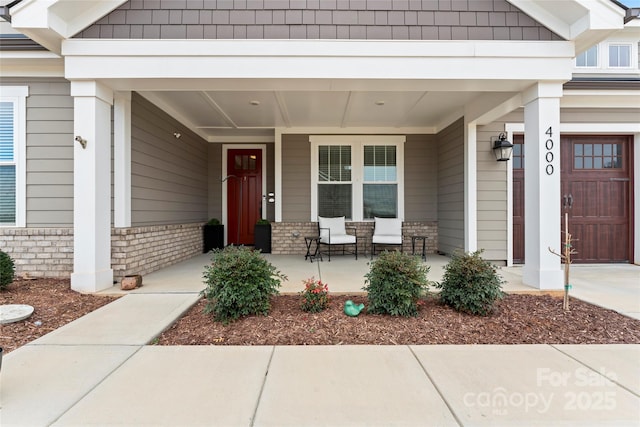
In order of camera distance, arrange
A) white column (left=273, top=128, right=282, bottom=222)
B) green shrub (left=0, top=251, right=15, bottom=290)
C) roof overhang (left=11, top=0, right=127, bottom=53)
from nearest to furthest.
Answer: roof overhang (left=11, top=0, right=127, bottom=53), green shrub (left=0, top=251, right=15, bottom=290), white column (left=273, top=128, right=282, bottom=222)

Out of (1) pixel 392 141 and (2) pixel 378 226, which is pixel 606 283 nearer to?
(2) pixel 378 226

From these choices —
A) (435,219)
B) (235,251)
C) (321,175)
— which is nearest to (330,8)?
(235,251)

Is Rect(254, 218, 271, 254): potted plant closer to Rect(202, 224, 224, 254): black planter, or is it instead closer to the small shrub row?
Rect(202, 224, 224, 254): black planter

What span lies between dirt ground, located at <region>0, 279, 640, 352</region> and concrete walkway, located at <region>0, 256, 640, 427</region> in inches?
5.9

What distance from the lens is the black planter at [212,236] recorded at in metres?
6.80

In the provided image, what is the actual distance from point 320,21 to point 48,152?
3.70m

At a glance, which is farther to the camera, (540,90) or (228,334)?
(540,90)

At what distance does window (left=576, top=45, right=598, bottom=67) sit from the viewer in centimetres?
521

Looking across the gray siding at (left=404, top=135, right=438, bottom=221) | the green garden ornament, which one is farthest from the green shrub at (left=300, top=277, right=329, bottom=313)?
the gray siding at (left=404, top=135, right=438, bottom=221)

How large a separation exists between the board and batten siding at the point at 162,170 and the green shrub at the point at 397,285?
3.35 metres

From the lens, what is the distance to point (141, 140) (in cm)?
444

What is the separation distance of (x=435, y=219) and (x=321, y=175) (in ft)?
8.33

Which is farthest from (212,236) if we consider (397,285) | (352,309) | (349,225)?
(397,285)
